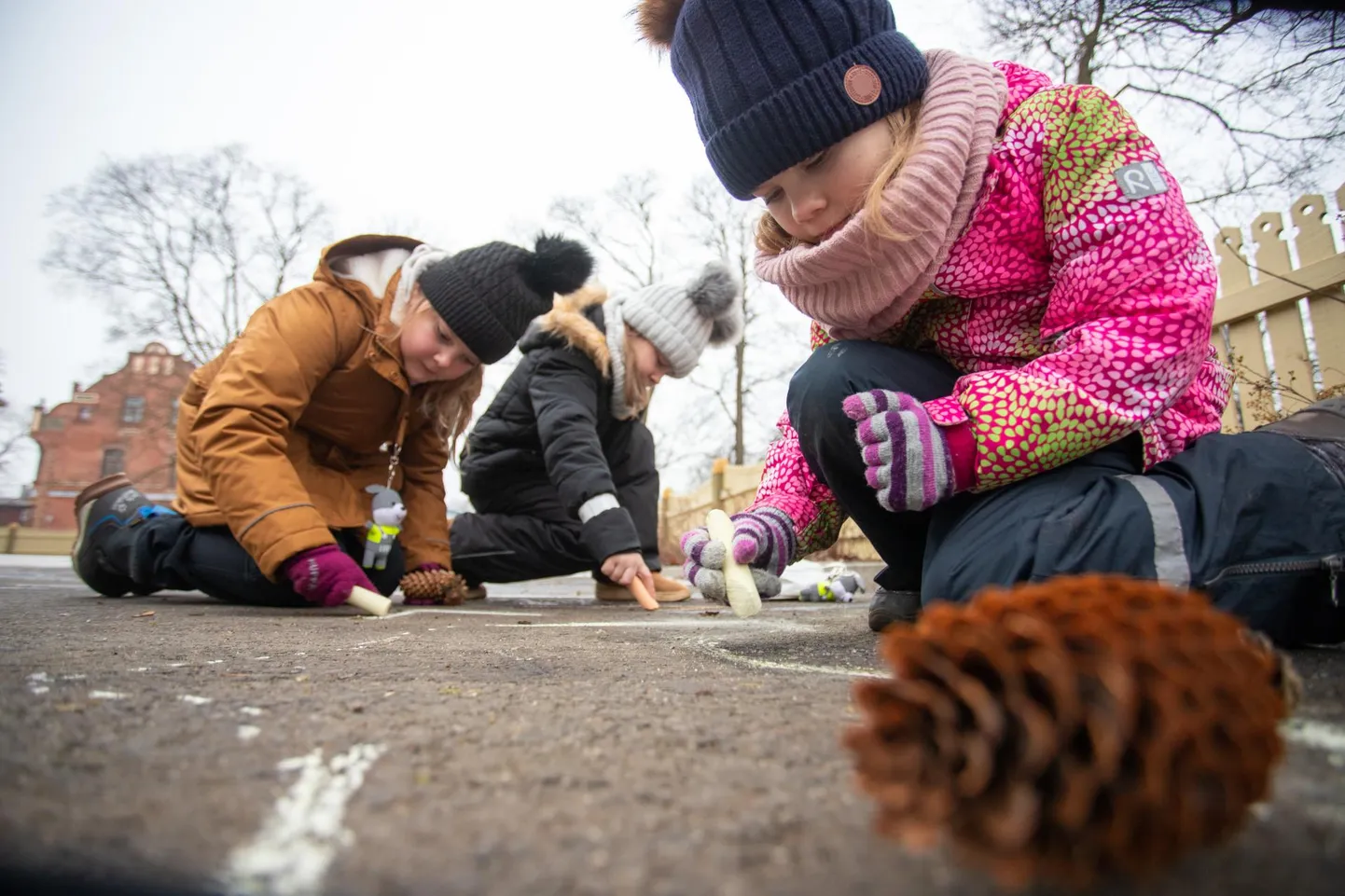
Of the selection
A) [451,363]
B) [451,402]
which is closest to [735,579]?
[451,363]

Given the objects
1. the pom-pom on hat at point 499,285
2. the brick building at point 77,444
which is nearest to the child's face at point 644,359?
the pom-pom on hat at point 499,285

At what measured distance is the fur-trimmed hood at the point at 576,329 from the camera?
309 cm

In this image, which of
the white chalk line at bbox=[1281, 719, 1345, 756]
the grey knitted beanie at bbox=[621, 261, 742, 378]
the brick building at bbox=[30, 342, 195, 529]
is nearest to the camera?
the white chalk line at bbox=[1281, 719, 1345, 756]

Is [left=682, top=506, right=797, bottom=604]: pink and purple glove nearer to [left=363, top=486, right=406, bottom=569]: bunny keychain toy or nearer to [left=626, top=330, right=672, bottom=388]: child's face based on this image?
[left=363, top=486, right=406, bottom=569]: bunny keychain toy

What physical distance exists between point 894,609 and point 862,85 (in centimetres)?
102

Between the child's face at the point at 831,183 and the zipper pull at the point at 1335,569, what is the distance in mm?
855

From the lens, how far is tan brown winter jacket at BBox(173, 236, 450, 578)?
6.92ft

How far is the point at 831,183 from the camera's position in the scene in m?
1.34

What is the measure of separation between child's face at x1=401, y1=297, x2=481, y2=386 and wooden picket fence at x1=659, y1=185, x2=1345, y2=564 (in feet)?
5.20

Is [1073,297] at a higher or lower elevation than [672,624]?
higher

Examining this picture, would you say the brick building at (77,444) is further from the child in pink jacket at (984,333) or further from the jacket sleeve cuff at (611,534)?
the child in pink jacket at (984,333)

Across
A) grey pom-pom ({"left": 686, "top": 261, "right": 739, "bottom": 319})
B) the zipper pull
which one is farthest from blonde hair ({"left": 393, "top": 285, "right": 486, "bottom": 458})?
the zipper pull

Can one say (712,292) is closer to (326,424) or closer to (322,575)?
(326,424)

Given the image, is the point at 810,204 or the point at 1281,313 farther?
the point at 1281,313
